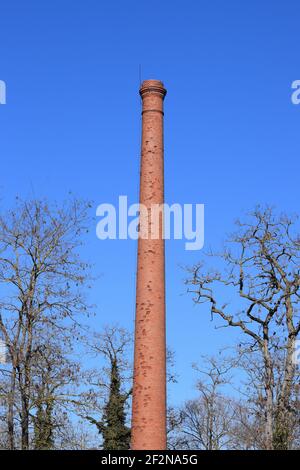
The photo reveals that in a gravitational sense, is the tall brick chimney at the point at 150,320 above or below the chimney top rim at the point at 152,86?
below

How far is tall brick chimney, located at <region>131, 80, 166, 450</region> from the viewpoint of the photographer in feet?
55.4

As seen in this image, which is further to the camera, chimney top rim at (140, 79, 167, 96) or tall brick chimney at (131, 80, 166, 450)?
chimney top rim at (140, 79, 167, 96)

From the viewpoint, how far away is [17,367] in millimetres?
22969

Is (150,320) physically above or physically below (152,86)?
below

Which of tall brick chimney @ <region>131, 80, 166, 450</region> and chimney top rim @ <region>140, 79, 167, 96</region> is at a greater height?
chimney top rim @ <region>140, 79, 167, 96</region>

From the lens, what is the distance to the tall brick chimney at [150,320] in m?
16.9

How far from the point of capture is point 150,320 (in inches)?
694

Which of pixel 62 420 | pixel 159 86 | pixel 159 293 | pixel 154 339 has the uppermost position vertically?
pixel 159 86

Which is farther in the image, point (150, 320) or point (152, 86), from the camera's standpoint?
point (152, 86)

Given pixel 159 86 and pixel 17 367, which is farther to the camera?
pixel 17 367

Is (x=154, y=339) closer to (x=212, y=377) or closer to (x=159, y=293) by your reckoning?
(x=159, y=293)
